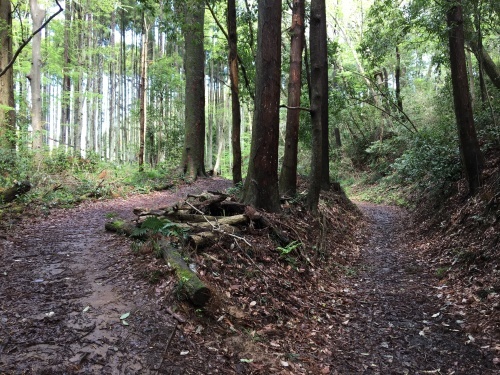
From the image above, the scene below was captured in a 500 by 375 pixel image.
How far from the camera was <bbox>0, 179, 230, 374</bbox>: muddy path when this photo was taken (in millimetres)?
3398

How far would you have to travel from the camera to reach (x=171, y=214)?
715cm

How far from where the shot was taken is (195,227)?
6.35m

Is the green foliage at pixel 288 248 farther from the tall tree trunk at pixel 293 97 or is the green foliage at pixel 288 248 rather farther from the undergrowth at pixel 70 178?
the undergrowth at pixel 70 178

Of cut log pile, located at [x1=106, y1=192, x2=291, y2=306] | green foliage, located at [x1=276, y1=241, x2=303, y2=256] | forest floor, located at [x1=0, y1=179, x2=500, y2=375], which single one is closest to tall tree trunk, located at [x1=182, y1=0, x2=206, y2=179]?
cut log pile, located at [x1=106, y1=192, x2=291, y2=306]

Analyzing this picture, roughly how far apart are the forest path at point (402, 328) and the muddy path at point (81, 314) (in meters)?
2.19

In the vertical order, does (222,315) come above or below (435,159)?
below

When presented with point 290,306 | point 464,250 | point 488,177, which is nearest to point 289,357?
point 290,306

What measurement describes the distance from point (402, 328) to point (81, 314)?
4.21 m

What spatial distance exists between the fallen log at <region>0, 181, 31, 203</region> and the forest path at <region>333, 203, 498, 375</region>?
8285 millimetres

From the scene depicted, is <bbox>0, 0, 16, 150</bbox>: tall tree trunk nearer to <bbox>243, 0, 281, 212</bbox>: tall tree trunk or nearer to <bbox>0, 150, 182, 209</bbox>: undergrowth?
<bbox>0, 150, 182, 209</bbox>: undergrowth

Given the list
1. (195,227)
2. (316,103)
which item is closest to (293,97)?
(316,103)

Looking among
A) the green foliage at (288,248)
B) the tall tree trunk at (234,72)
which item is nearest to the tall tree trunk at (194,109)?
the tall tree trunk at (234,72)

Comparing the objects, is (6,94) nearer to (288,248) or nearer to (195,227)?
(195,227)

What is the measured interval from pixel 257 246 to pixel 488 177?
20.7 feet
